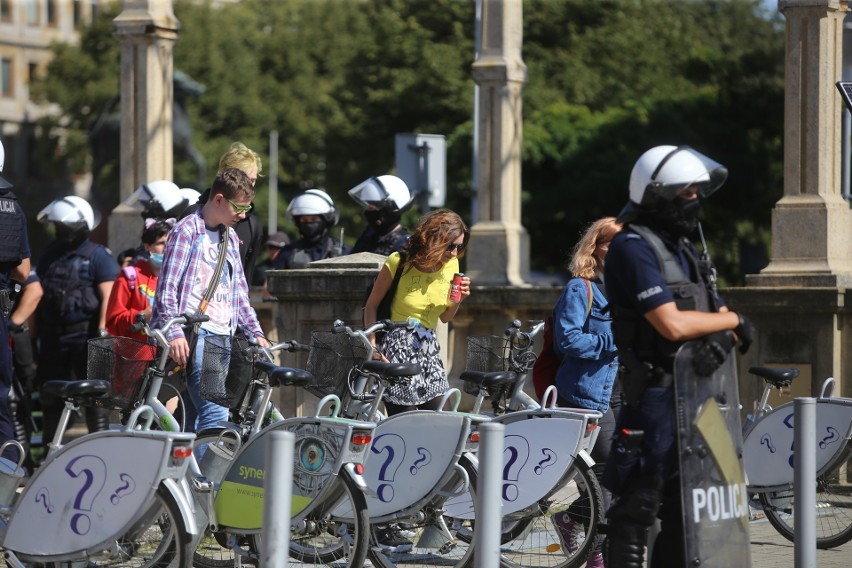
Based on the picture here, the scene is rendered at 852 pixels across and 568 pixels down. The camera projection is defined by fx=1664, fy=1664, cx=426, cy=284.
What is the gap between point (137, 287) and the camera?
32.9ft

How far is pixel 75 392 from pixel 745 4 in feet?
157

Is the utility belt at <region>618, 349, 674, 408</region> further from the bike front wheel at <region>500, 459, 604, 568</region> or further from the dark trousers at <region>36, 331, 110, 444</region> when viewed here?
the dark trousers at <region>36, 331, 110, 444</region>

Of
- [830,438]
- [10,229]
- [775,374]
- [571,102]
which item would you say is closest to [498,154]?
[775,374]

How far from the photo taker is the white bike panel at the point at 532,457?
7555 millimetres

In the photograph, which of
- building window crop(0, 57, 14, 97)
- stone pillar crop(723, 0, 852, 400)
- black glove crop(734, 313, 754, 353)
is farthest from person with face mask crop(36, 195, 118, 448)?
building window crop(0, 57, 14, 97)

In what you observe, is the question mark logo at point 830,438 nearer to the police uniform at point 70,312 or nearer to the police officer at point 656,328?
the police officer at point 656,328

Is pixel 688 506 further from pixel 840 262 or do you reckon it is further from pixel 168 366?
pixel 840 262

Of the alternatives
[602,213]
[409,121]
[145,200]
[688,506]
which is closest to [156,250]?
[145,200]

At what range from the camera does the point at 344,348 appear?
7.89 meters

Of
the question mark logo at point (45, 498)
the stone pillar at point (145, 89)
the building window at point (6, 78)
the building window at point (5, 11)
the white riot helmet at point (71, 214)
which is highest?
the building window at point (5, 11)

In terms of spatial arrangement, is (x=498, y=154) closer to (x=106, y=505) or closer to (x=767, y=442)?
(x=767, y=442)

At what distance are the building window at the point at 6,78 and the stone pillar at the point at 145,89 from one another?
62.2 meters

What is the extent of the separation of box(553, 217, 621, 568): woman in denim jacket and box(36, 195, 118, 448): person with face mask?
169 inches

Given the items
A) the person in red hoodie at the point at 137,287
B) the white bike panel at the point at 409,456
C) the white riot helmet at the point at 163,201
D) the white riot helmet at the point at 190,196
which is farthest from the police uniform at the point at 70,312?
the white bike panel at the point at 409,456
